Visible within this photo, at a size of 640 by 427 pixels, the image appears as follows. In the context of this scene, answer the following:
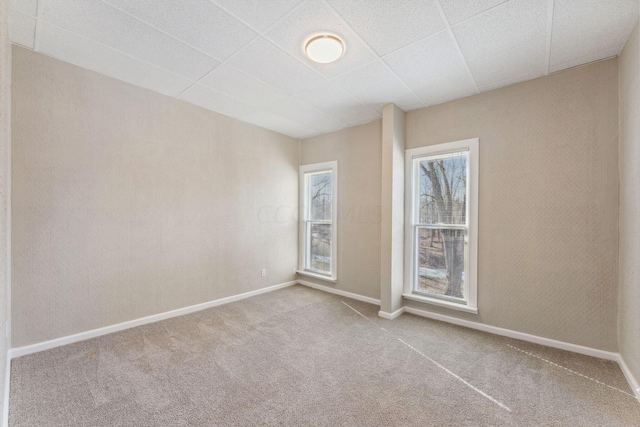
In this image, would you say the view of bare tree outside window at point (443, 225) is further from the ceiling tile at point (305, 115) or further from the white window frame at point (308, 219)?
the ceiling tile at point (305, 115)

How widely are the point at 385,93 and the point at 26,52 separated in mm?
3404

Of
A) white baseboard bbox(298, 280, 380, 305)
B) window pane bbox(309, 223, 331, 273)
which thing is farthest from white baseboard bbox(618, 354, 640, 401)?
window pane bbox(309, 223, 331, 273)

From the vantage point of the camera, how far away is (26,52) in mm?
2340

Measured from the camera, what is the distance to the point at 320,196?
4.70m

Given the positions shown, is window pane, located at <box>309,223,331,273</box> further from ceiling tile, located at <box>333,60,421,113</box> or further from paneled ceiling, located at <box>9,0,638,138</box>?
paneled ceiling, located at <box>9,0,638,138</box>

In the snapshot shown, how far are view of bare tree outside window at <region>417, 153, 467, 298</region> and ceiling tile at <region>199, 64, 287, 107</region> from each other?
2.09m

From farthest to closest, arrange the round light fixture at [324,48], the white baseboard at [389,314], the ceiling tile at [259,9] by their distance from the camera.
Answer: the white baseboard at [389,314], the round light fixture at [324,48], the ceiling tile at [259,9]

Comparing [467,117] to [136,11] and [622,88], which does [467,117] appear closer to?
[622,88]

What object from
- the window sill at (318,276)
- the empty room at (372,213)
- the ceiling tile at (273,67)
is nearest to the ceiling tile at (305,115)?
the empty room at (372,213)

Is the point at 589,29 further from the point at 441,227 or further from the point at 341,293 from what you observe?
the point at 341,293

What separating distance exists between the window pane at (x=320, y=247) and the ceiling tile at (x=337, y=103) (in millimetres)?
1792

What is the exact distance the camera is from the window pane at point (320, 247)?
458 cm

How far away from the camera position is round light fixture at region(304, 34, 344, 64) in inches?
83.9

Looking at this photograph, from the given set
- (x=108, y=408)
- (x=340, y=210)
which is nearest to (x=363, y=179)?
(x=340, y=210)
